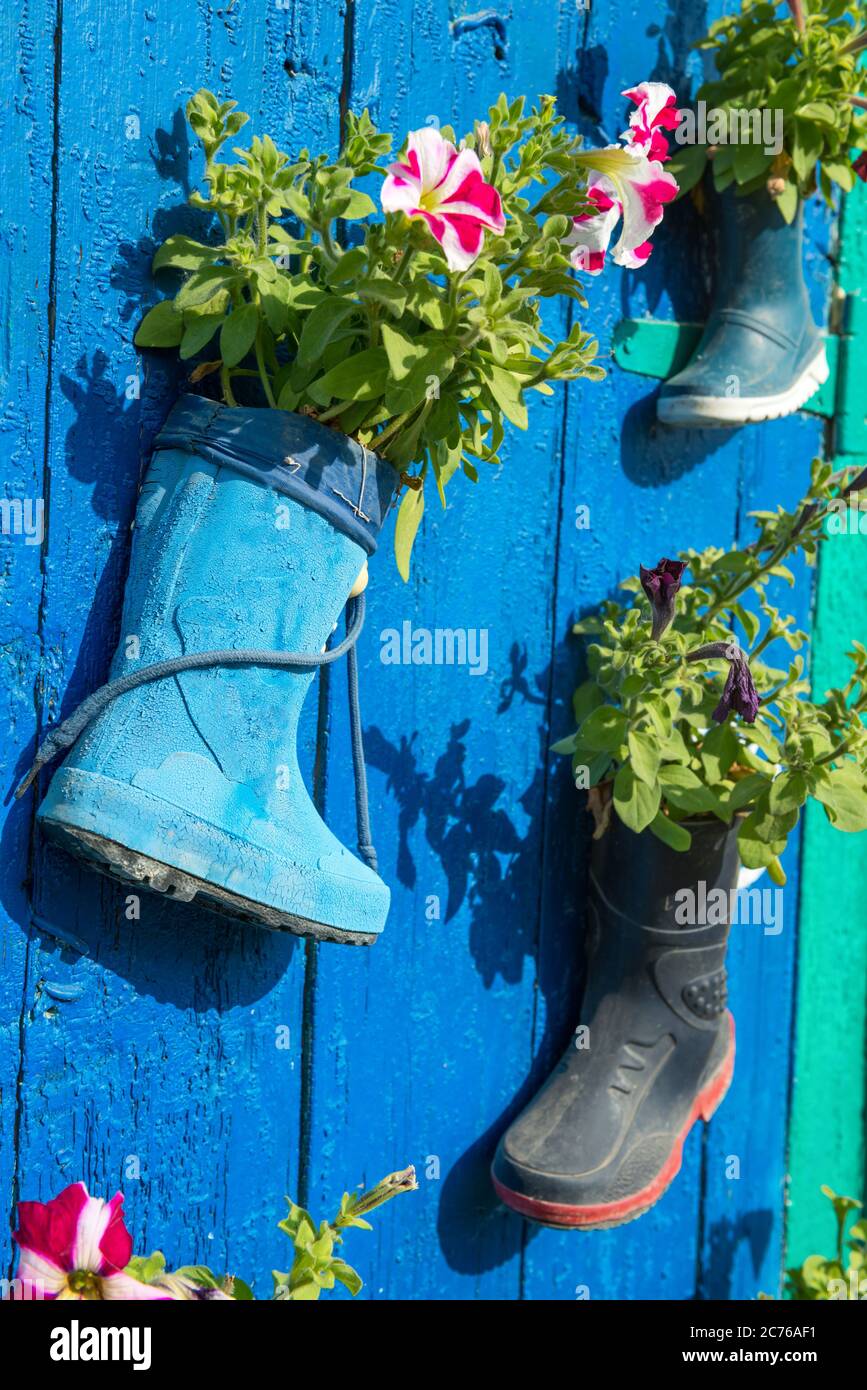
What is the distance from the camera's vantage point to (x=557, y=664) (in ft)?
5.30

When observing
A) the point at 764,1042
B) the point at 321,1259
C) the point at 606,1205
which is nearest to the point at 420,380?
the point at 321,1259

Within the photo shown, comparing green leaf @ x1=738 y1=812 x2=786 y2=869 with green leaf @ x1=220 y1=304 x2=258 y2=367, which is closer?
green leaf @ x1=220 y1=304 x2=258 y2=367

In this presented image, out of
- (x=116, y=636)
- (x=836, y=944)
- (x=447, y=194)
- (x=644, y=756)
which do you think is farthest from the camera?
(x=836, y=944)

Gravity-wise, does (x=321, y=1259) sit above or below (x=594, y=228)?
below

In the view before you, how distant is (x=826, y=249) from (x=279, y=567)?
0.99 metres

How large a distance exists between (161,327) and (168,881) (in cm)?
49

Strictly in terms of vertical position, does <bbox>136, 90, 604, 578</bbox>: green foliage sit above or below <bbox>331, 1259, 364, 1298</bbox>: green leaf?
above

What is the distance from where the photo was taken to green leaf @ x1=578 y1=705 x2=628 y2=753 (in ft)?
4.66

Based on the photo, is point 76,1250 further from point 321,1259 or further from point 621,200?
point 621,200

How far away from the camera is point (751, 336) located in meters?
1.60

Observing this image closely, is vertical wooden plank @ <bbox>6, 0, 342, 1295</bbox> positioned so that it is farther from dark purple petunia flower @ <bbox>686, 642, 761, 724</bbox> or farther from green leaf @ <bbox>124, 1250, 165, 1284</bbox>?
dark purple petunia flower @ <bbox>686, 642, 761, 724</bbox>

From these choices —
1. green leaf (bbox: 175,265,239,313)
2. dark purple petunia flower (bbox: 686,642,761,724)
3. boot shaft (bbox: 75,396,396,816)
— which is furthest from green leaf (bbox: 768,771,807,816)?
green leaf (bbox: 175,265,239,313)
